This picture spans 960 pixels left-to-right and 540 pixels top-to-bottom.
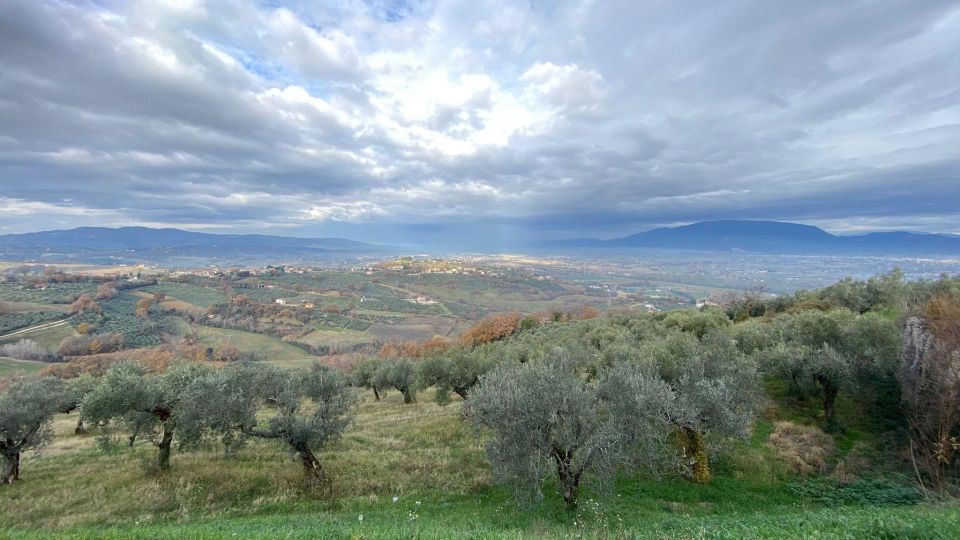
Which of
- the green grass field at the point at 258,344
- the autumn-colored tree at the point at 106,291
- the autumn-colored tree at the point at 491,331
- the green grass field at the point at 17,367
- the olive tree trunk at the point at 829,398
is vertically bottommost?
the green grass field at the point at 258,344

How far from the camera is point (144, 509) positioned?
16938 mm

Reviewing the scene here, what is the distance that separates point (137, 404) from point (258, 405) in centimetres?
669

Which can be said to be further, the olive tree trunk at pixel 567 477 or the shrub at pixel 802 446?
the shrub at pixel 802 446

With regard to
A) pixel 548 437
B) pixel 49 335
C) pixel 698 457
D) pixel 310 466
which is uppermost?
pixel 548 437

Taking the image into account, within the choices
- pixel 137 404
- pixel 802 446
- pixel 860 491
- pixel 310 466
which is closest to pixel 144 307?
pixel 137 404

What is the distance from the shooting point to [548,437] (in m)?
15.5

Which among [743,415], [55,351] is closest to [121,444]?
[743,415]

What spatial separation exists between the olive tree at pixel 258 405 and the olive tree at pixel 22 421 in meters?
10.8

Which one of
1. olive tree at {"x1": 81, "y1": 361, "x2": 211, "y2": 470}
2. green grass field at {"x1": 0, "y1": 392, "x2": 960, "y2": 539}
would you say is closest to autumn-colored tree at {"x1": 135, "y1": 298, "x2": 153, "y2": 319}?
green grass field at {"x1": 0, "y1": 392, "x2": 960, "y2": 539}

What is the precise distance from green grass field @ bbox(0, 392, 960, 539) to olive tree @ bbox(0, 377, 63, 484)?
1.50 metres

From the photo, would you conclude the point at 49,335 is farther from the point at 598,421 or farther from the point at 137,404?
the point at 598,421

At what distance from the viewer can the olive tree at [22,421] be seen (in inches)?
812

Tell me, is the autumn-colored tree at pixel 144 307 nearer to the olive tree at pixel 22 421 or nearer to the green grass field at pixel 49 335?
the green grass field at pixel 49 335

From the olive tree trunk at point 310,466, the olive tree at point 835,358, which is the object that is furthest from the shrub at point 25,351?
the olive tree at point 835,358
